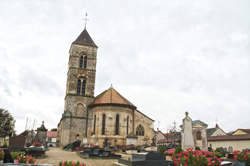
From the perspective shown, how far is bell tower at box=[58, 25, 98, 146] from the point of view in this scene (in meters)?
36.6

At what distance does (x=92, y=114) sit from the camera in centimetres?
3756

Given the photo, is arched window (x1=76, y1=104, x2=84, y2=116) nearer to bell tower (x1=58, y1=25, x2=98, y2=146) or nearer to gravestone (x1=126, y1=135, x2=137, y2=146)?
bell tower (x1=58, y1=25, x2=98, y2=146)

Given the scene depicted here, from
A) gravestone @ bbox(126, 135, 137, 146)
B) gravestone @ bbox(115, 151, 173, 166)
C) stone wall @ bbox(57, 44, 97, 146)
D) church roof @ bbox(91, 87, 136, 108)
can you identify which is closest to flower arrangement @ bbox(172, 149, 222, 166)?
gravestone @ bbox(115, 151, 173, 166)

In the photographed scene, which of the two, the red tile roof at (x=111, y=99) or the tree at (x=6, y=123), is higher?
the red tile roof at (x=111, y=99)

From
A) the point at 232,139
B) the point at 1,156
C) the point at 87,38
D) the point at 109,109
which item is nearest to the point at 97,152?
the point at 1,156

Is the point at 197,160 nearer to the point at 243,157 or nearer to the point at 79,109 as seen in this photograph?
the point at 243,157

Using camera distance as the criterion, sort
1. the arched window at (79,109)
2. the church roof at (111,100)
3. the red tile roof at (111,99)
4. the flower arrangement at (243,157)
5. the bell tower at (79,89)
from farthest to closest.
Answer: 1. the arched window at (79,109)
2. the bell tower at (79,89)
3. the red tile roof at (111,99)
4. the church roof at (111,100)
5. the flower arrangement at (243,157)

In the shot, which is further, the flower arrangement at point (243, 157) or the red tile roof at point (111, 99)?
the red tile roof at point (111, 99)

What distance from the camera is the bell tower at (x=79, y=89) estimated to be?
1442 inches

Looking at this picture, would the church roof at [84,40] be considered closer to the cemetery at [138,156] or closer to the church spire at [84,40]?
the church spire at [84,40]

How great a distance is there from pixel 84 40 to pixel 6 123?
22439 mm

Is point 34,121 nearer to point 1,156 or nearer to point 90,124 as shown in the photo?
point 90,124

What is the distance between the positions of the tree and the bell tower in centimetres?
1088

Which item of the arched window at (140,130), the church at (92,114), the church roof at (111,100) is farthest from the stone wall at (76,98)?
the arched window at (140,130)
